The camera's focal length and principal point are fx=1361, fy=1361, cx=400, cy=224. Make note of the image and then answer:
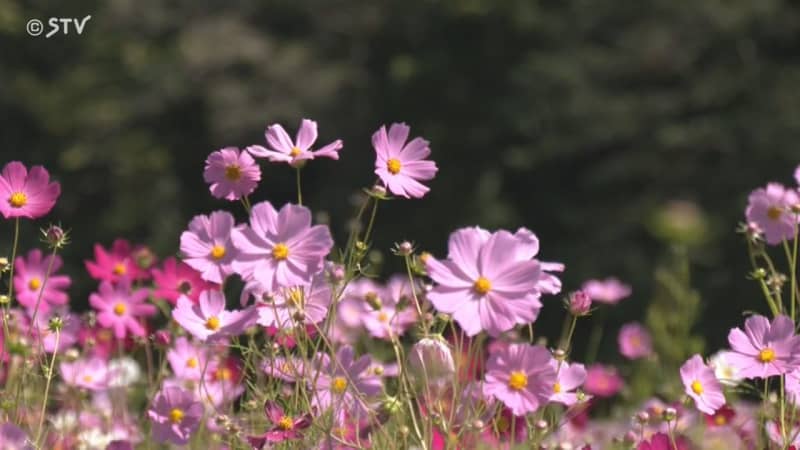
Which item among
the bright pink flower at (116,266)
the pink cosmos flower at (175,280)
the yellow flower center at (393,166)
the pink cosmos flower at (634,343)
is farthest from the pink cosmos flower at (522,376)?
the pink cosmos flower at (634,343)

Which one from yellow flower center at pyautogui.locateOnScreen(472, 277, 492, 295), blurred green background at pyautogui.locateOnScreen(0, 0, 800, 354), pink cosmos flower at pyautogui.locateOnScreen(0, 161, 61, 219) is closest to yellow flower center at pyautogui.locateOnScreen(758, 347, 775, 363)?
yellow flower center at pyautogui.locateOnScreen(472, 277, 492, 295)

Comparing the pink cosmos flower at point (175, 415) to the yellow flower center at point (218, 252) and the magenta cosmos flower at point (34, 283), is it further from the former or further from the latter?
the magenta cosmos flower at point (34, 283)

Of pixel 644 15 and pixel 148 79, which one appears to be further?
pixel 148 79

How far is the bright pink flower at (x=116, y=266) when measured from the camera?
2.33 metres

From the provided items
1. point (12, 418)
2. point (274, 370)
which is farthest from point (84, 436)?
point (274, 370)

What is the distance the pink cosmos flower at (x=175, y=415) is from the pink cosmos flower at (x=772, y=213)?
2.69 ft

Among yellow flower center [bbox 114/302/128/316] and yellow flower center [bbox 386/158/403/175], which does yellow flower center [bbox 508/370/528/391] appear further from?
yellow flower center [bbox 114/302/128/316]

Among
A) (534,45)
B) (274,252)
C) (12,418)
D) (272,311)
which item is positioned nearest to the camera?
(274,252)

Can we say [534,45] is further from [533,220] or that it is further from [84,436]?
[84,436]

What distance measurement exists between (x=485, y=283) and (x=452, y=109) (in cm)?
774

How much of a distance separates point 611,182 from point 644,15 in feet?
3.73

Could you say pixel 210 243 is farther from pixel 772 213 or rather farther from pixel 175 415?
pixel 772 213

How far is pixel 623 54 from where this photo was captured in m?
8.70

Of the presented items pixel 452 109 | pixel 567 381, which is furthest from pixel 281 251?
pixel 452 109
